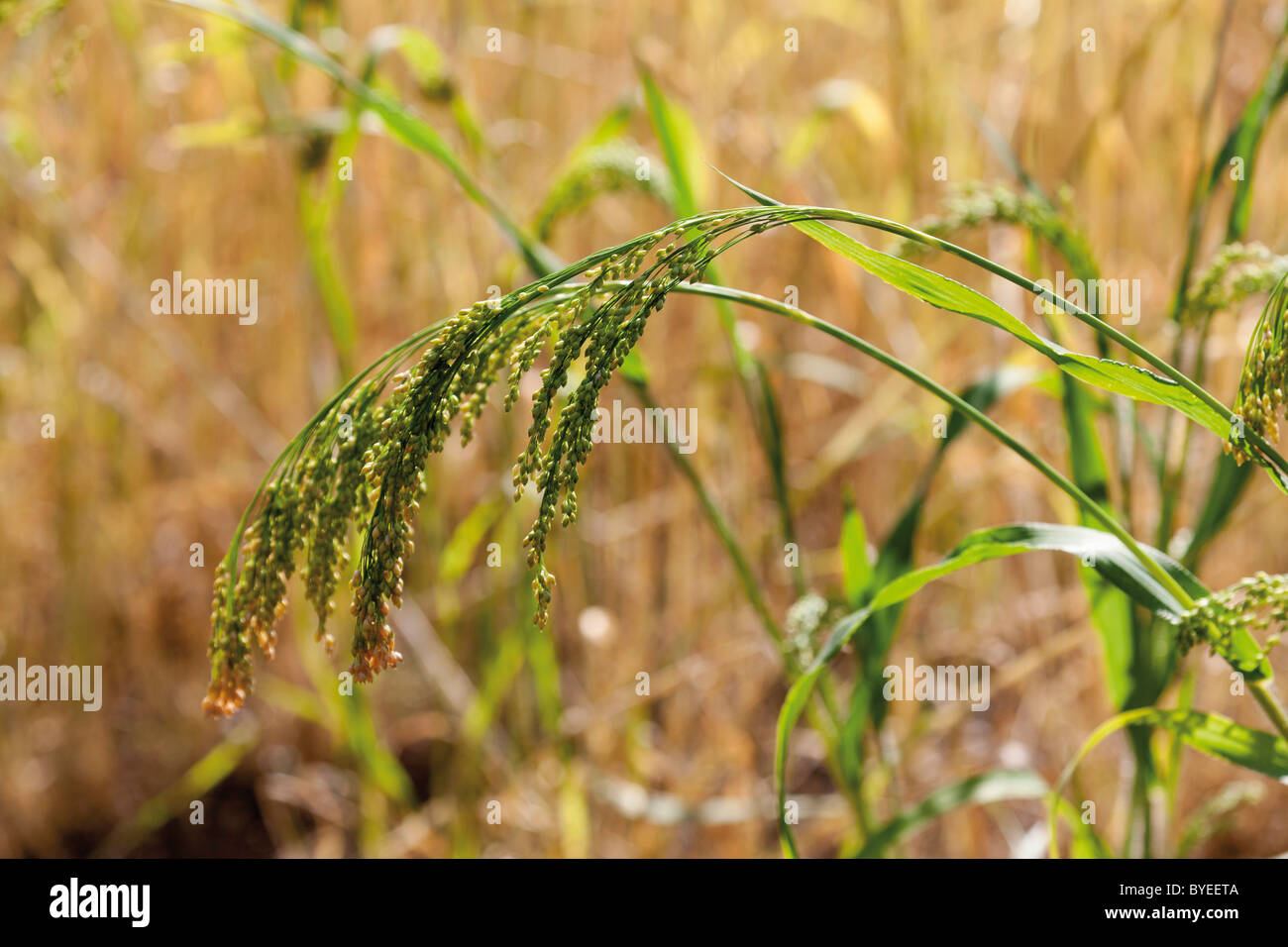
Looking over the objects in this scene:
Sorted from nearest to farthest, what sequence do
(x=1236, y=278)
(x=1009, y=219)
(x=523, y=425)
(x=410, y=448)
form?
(x=410, y=448) → (x=1236, y=278) → (x=1009, y=219) → (x=523, y=425)

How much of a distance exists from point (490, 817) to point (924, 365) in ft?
3.25

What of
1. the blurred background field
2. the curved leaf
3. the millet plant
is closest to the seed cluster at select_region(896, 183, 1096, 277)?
the millet plant

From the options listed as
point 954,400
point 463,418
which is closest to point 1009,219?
point 954,400

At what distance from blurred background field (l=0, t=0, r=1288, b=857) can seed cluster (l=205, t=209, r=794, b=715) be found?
0.80 meters

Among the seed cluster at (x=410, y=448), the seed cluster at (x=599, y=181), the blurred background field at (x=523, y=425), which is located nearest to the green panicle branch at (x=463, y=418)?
the seed cluster at (x=410, y=448)

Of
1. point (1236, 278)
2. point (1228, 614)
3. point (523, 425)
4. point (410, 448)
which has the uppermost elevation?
point (523, 425)

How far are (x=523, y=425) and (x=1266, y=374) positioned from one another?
1538mm

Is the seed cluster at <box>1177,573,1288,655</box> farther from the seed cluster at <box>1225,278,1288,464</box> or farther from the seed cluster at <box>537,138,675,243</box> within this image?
the seed cluster at <box>537,138,675,243</box>

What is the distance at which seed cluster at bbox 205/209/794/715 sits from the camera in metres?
0.51

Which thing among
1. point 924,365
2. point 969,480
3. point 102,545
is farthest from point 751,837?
point 102,545

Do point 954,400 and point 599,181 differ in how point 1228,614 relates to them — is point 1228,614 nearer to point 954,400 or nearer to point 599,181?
point 954,400

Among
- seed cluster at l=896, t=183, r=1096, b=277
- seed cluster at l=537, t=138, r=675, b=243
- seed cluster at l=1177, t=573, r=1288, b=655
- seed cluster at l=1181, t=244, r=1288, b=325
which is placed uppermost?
seed cluster at l=537, t=138, r=675, b=243

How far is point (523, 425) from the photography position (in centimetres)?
196
